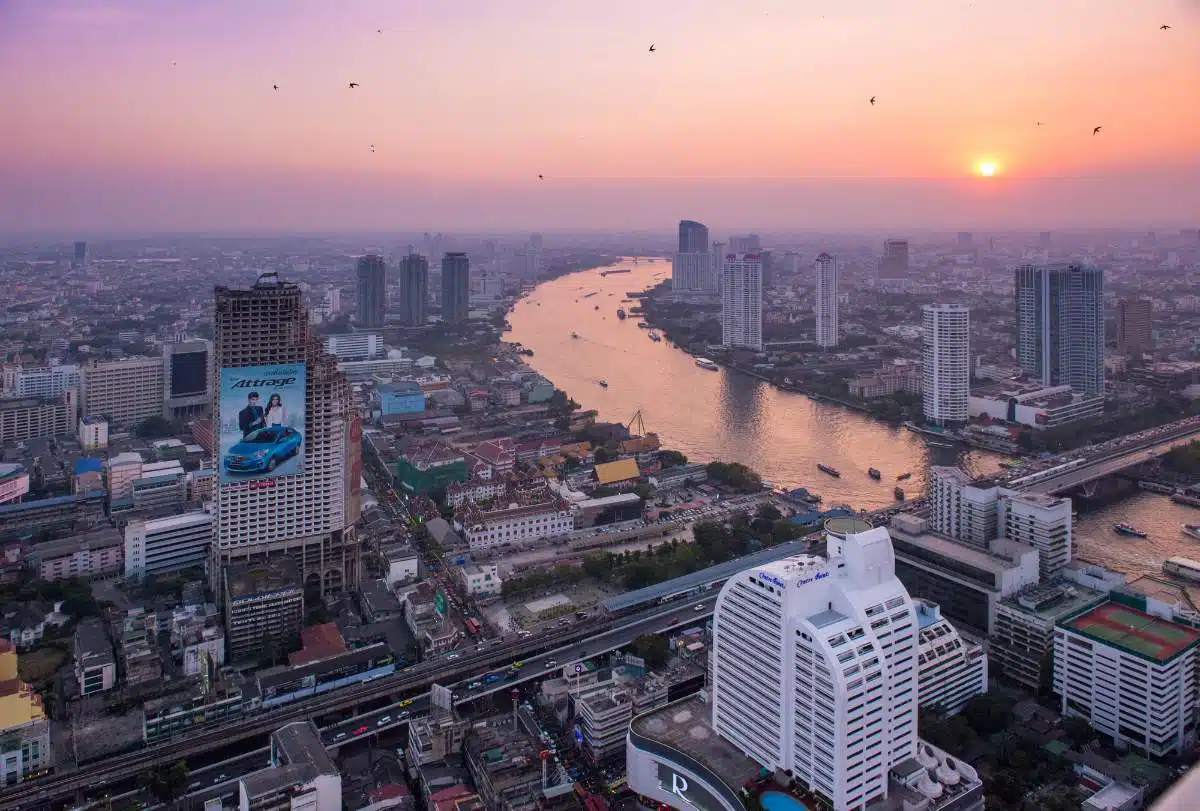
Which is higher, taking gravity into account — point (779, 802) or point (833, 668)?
point (833, 668)

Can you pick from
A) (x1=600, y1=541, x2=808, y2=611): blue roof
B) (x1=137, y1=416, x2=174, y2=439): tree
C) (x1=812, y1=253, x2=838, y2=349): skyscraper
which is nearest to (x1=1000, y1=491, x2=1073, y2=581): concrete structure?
(x1=600, y1=541, x2=808, y2=611): blue roof

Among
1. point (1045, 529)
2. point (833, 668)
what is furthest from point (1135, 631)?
point (833, 668)

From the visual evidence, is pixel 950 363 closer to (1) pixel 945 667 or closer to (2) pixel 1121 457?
(2) pixel 1121 457

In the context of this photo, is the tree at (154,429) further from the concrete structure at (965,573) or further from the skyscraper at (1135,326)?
the skyscraper at (1135,326)

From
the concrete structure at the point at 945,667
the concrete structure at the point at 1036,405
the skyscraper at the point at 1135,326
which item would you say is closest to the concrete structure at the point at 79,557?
the concrete structure at the point at 945,667

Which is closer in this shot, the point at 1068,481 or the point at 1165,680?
the point at 1165,680

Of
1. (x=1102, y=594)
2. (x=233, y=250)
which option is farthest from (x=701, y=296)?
(x=1102, y=594)

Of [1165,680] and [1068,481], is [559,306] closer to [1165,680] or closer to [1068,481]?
[1068,481]
